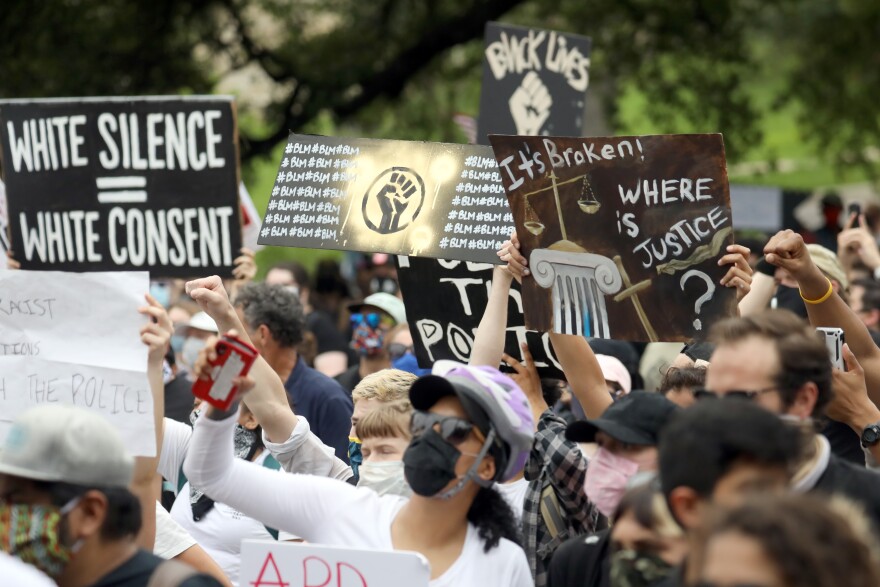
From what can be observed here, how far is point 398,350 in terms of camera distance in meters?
7.73

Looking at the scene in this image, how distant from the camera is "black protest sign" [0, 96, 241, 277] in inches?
266

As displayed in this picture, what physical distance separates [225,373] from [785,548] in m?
1.75

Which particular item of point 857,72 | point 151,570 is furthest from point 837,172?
point 151,570

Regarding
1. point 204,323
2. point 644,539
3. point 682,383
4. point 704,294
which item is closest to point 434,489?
point 644,539

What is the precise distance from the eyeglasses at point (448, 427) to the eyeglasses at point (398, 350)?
3.84m

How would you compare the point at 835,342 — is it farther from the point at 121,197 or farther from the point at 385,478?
the point at 121,197

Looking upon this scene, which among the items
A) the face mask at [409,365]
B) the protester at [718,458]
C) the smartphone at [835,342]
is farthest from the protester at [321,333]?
the protester at [718,458]

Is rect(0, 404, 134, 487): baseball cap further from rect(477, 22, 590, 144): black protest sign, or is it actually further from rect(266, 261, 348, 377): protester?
rect(266, 261, 348, 377): protester

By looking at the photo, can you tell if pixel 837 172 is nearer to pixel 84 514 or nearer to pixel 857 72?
pixel 857 72

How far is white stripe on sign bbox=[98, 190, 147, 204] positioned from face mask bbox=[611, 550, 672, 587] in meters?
4.25

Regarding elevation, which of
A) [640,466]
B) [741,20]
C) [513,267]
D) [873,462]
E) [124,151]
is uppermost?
[741,20]

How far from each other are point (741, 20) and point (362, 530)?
13772 millimetres

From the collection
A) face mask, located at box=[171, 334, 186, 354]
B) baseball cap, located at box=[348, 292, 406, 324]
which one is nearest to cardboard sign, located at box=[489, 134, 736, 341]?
baseball cap, located at box=[348, 292, 406, 324]

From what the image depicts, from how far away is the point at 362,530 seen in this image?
3826mm
